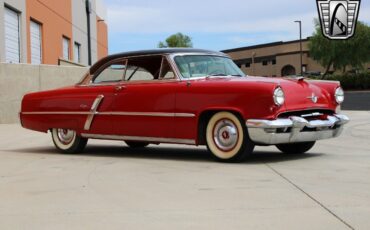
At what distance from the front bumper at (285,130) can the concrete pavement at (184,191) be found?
0.35 meters

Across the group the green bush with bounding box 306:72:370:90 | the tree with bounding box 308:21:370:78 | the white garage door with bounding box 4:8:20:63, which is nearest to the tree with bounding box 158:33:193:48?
the tree with bounding box 308:21:370:78

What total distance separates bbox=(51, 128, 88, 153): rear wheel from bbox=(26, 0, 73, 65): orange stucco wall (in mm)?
16562

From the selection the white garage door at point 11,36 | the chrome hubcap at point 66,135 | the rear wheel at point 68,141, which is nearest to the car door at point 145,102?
the rear wheel at point 68,141

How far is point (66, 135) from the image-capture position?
378 inches

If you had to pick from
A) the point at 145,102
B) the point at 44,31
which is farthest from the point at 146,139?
the point at 44,31

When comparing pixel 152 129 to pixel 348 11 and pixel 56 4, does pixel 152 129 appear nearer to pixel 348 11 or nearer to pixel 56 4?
pixel 348 11

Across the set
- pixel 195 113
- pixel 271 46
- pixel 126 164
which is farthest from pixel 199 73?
pixel 271 46

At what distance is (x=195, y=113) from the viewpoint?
786 cm

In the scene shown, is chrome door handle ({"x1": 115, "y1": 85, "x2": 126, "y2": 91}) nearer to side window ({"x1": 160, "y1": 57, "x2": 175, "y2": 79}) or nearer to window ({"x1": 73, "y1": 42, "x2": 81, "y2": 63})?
side window ({"x1": 160, "y1": 57, "x2": 175, "y2": 79})

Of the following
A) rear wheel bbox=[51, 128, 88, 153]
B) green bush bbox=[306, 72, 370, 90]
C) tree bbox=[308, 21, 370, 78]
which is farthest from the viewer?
tree bbox=[308, 21, 370, 78]

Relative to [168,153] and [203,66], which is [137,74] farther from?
[168,153]

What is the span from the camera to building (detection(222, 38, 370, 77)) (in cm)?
7644

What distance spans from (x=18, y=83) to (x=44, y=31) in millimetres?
10034

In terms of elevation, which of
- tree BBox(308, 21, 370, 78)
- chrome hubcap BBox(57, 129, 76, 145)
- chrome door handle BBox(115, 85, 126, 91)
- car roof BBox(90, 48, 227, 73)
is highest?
tree BBox(308, 21, 370, 78)
